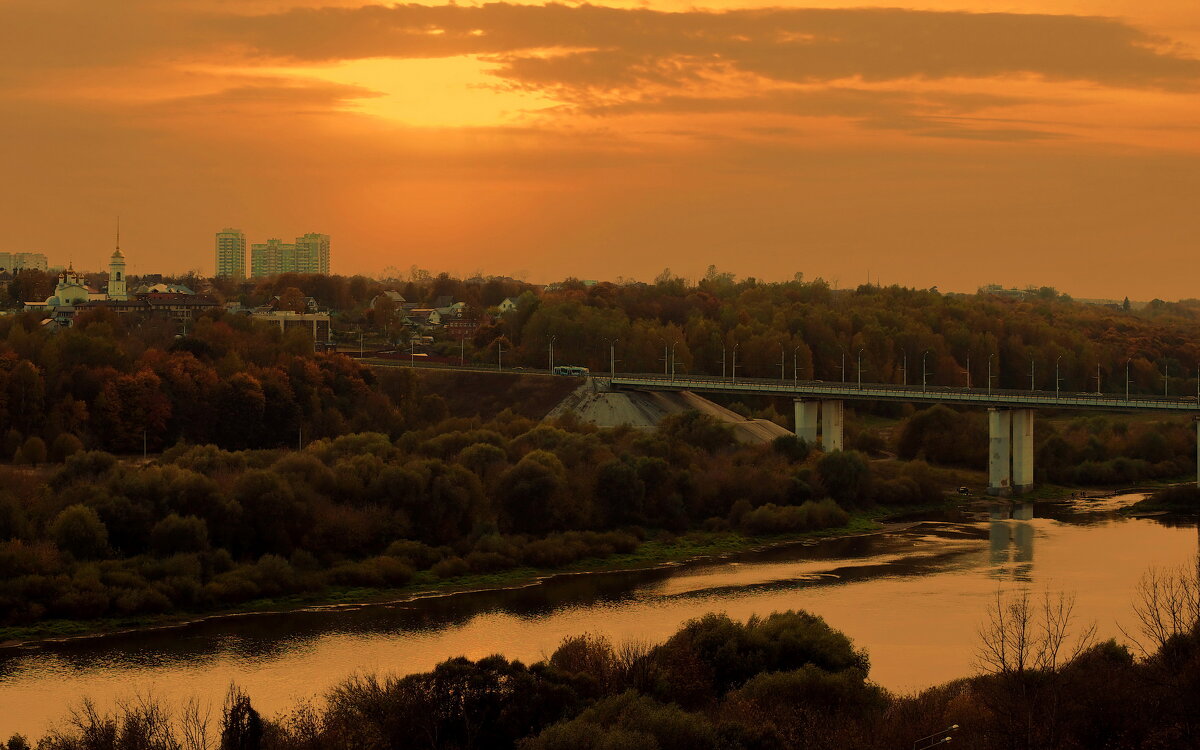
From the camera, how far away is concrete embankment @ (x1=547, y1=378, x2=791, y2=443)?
72375 millimetres

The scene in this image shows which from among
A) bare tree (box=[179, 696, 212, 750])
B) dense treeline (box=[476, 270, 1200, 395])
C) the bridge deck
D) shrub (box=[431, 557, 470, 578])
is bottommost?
bare tree (box=[179, 696, 212, 750])

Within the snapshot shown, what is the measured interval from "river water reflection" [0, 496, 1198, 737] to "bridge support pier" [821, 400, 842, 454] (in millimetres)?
18990

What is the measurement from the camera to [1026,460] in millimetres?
66750

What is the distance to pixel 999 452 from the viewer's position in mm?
66250

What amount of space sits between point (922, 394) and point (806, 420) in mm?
5706

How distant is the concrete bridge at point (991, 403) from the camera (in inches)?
2579

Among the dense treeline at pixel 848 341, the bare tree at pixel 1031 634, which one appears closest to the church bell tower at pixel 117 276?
the dense treeline at pixel 848 341

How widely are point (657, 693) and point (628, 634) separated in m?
9.05

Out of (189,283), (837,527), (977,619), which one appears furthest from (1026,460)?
(189,283)

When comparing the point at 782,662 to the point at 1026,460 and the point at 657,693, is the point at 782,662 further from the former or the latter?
the point at 1026,460

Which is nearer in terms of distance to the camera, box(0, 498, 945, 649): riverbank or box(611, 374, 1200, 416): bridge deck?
box(0, 498, 945, 649): riverbank

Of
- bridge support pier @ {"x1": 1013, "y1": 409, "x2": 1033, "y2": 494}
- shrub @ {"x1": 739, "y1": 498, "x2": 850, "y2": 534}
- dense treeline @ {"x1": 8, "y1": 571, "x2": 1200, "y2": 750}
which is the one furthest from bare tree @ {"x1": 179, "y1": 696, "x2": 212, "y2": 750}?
bridge support pier @ {"x1": 1013, "y1": 409, "x2": 1033, "y2": 494}

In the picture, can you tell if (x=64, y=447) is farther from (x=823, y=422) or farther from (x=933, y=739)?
(x=933, y=739)

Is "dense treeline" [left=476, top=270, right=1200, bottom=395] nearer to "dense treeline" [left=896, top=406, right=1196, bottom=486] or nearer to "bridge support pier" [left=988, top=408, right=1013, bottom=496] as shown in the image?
"dense treeline" [left=896, top=406, right=1196, bottom=486]
